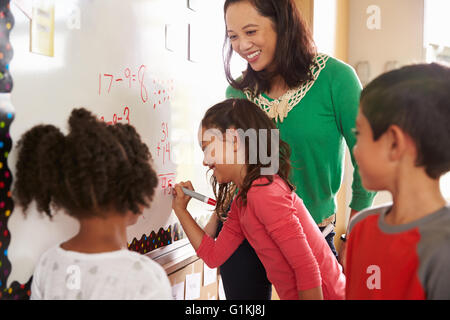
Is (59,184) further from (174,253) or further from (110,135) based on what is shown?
(174,253)

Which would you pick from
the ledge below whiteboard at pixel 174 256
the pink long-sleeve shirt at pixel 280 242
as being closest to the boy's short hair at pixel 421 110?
the pink long-sleeve shirt at pixel 280 242

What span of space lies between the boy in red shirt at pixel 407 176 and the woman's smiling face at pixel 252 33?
1.50ft

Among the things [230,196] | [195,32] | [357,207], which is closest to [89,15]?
[195,32]

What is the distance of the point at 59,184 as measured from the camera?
2.09 ft

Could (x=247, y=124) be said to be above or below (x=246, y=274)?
above

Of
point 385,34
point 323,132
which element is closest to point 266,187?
point 323,132

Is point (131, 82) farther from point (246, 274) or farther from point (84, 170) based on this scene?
point (246, 274)

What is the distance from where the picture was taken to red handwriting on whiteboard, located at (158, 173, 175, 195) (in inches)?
43.4

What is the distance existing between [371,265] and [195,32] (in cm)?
83

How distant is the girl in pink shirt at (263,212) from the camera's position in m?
0.91

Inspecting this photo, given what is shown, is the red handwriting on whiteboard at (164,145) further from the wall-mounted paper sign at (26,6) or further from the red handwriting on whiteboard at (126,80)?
the wall-mounted paper sign at (26,6)

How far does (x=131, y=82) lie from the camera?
38.5 inches

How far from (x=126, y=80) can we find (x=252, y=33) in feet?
1.08

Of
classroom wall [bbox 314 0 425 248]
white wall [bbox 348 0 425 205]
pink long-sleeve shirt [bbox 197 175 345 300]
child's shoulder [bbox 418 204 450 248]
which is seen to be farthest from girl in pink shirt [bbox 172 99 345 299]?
white wall [bbox 348 0 425 205]
